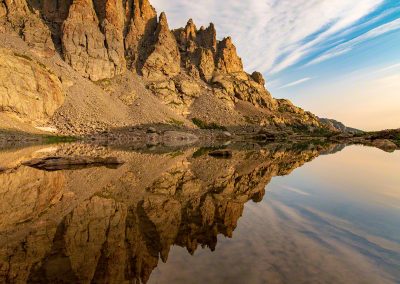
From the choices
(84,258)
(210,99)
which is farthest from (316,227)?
(210,99)

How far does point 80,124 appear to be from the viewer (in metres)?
110

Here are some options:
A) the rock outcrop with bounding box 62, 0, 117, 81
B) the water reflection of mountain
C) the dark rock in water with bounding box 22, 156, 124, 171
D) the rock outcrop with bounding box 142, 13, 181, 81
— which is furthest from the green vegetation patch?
the water reflection of mountain

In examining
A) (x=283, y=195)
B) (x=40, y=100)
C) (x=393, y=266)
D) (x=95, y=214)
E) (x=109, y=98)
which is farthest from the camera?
(x=109, y=98)

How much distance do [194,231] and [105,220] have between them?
14.1ft

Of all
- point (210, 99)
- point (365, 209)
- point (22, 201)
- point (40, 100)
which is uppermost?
point (210, 99)

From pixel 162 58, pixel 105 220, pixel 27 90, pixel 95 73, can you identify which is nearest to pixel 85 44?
pixel 95 73

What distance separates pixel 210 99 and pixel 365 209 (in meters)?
173

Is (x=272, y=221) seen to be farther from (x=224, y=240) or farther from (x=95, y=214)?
(x=95, y=214)

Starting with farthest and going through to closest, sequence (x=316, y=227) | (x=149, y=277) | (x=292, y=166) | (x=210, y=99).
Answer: (x=210, y=99)
(x=292, y=166)
(x=316, y=227)
(x=149, y=277)

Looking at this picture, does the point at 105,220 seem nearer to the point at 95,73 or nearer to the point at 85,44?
the point at 95,73

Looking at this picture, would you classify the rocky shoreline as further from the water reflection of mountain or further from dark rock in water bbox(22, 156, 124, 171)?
the water reflection of mountain

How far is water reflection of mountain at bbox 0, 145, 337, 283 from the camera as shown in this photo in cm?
931

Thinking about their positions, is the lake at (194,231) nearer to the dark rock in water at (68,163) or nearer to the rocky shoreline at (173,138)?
the dark rock in water at (68,163)

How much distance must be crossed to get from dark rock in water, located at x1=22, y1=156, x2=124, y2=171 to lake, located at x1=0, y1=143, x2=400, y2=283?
20.3 feet
